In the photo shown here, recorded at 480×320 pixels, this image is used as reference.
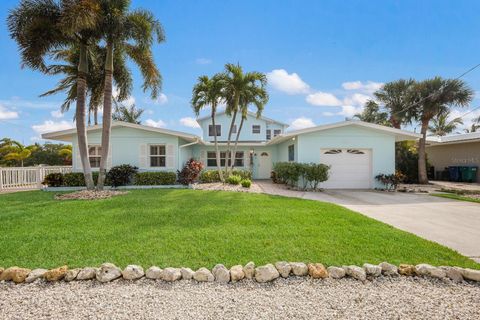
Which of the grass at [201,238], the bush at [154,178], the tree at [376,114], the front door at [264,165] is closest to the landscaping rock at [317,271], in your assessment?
the grass at [201,238]

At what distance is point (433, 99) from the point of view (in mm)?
15578

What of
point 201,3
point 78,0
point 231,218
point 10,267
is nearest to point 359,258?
point 231,218

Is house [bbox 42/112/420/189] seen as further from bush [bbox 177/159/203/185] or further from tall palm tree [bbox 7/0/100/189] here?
tall palm tree [bbox 7/0/100/189]

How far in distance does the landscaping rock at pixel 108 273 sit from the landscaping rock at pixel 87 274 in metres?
0.05

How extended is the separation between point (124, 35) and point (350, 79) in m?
13.7

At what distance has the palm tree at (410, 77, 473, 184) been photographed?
15.2 m

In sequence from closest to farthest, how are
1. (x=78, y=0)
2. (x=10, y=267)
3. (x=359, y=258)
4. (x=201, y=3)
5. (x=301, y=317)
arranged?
1. (x=301, y=317)
2. (x=10, y=267)
3. (x=359, y=258)
4. (x=78, y=0)
5. (x=201, y=3)

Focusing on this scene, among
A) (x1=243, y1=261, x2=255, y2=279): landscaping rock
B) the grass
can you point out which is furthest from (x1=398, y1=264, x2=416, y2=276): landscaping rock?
(x1=243, y1=261, x2=255, y2=279): landscaping rock

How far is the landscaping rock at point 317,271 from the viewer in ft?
11.4

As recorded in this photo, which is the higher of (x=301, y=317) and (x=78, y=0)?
(x=78, y=0)

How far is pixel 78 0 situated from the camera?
31.0 ft

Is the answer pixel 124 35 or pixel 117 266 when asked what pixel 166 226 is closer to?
pixel 117 266

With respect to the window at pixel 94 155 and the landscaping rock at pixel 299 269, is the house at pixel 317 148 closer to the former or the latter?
the window at pixel 94 155

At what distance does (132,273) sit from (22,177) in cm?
1557
